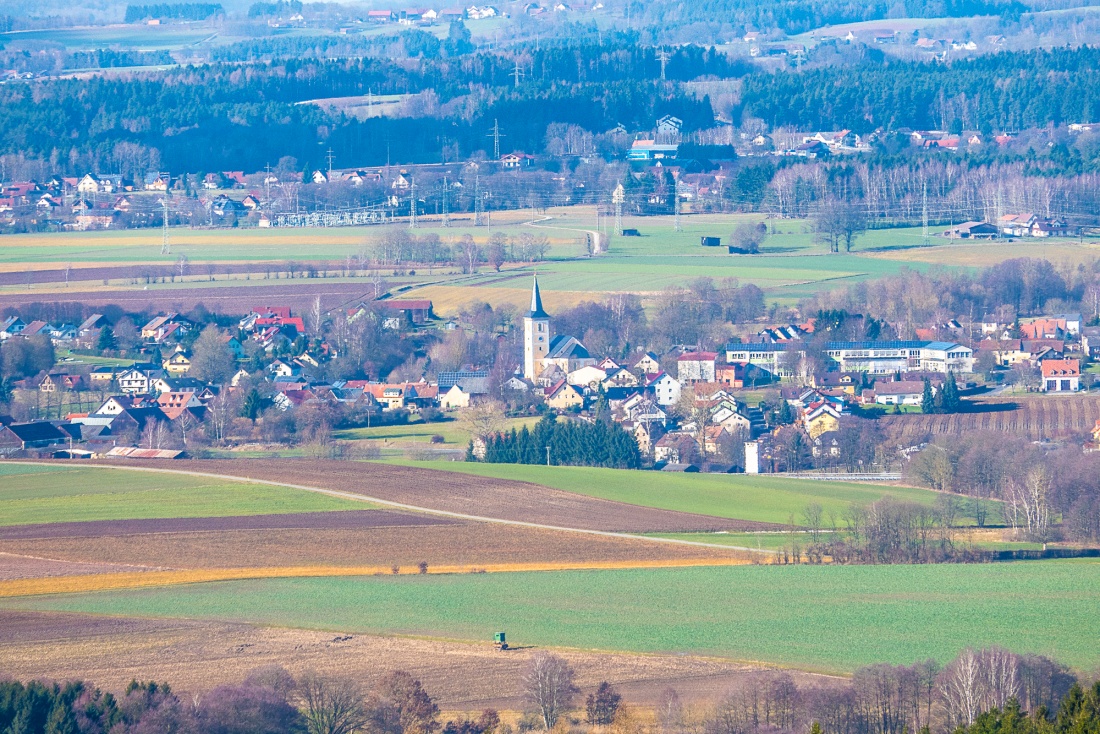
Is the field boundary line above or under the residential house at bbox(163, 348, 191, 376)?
under

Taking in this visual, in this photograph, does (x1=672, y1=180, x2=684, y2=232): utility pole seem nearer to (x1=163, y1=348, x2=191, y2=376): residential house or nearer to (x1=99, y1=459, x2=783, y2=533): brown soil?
(x1=163, y1=348, x2=191, y2=376): residential house

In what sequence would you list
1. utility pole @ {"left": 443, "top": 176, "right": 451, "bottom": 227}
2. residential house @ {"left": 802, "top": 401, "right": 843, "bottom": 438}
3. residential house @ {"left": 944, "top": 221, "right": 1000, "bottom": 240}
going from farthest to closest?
utility pole @ {"left": 443, "top": 176, "right": 451, "bottom": 227} < residential house @ {"left": 944, "top": 221, "right": 1000, "bottom": 240} < residential house @ {"left": 802, "top": 401, "right": 843, "bottom": 438}

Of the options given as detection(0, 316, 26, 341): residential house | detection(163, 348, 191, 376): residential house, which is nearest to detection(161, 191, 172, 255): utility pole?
detection(0, 316, 26, 341): residential house

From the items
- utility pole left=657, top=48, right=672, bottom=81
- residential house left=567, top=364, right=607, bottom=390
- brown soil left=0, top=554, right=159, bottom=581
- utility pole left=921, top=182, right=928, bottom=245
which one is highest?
utility pole left=657, top=48, right=672, bottom=81

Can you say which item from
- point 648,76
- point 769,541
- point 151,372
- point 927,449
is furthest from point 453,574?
point 648,76

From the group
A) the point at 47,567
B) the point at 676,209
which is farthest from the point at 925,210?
the point at 47,567
